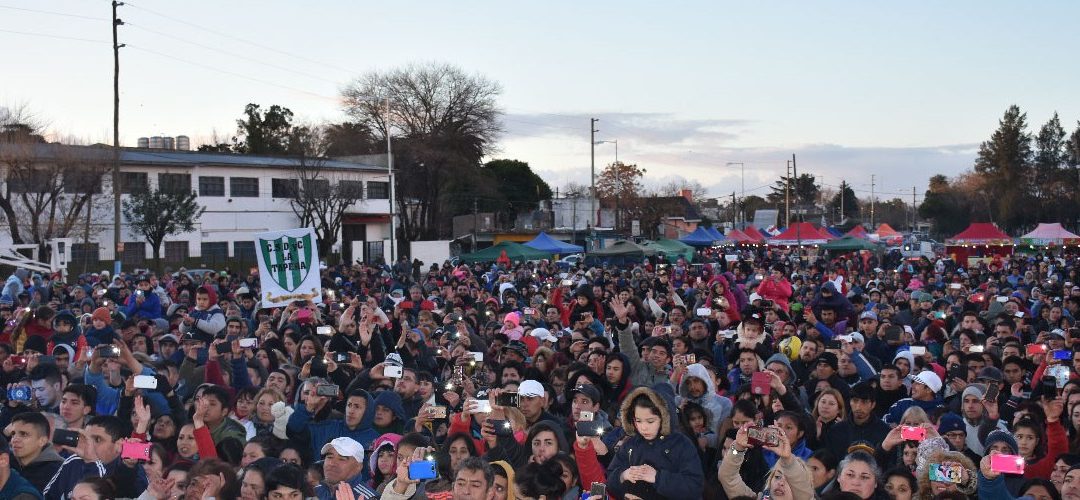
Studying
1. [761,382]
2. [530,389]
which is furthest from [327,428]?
[761,382]

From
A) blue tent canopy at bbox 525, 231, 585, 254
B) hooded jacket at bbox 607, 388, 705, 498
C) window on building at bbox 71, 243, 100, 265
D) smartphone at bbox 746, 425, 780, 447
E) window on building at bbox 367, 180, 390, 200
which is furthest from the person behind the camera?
window on building at bbox 367, 180, 390, 200

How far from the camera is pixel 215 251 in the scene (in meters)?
46.3

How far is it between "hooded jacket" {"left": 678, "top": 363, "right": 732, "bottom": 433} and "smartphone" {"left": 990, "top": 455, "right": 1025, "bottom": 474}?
2227mm

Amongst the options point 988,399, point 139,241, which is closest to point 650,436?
point 988,399

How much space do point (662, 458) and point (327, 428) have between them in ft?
9.34

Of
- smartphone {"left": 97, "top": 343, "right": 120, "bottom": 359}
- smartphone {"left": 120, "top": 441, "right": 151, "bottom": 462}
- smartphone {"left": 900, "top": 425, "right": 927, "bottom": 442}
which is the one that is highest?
smartphone {"left": 97, "top": 343, "right": 120, "bottom": 359}

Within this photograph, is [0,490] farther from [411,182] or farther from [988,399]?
[411,182]

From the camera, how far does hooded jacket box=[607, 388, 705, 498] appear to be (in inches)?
209

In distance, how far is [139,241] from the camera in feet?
143

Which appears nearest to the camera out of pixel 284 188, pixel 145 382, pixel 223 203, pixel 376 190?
pixel 145 382

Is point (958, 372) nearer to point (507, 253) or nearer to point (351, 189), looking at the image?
point (507, 253)

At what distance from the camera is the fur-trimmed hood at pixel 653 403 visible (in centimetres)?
552

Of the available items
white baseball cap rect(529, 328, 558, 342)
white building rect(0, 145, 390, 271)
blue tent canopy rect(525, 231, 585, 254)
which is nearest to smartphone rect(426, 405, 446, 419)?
white baseball cap rect(529, 328, 558, 342)

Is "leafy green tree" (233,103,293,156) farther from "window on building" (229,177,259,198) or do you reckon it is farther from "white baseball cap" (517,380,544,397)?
"white baseball cap" (517,380,544,397)
